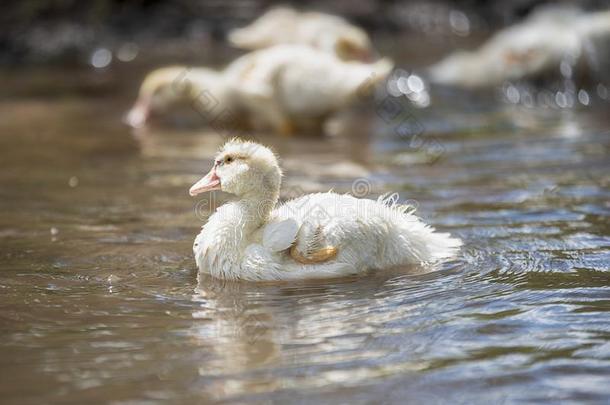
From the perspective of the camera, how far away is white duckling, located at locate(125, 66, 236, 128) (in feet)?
35.6

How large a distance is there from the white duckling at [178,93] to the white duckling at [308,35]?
2.68 ft

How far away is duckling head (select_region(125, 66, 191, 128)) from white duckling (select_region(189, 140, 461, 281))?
551 centimetres

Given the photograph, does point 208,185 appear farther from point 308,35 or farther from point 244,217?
point 308,35

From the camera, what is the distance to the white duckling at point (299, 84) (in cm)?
991

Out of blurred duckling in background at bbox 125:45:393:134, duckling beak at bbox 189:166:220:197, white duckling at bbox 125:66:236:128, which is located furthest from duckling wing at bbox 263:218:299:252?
white duckling at bbox 125:66:236:128

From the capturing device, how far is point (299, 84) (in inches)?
392

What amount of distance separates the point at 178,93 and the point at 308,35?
159 cm

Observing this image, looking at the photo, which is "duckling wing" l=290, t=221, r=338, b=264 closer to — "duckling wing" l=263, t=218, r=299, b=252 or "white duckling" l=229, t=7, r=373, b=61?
"duckling wing" l=263, t=218, r=299, b=252

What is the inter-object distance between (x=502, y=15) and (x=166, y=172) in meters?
10.1

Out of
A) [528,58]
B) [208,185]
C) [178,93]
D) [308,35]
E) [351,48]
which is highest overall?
[308,35]

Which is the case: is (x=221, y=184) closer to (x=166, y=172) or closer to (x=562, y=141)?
(x=166, y=172)

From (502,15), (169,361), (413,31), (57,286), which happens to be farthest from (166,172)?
(502,15)

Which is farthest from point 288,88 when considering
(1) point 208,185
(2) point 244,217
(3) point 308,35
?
(2) point 244,217

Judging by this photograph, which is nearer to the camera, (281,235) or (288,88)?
(281,235)
